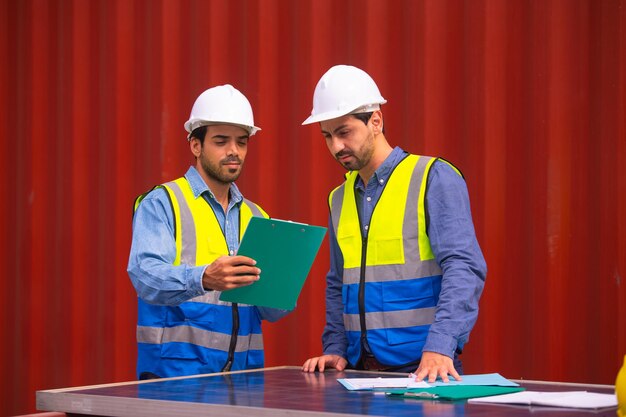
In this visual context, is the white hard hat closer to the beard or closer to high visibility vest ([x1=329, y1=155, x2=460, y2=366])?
high visibility vest ([x1=329, y1=155, x2=460, y2=366])

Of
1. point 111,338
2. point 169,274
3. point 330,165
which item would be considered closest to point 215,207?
point 169,274

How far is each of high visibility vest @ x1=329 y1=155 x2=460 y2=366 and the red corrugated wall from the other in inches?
53.0

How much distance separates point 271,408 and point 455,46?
286 cm

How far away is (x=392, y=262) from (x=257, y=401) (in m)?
0.93

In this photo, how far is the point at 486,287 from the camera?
453cm

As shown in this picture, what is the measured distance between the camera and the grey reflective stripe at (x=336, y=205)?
347 centimetres

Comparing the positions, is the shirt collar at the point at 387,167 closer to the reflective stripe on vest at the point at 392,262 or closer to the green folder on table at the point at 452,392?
the reflective stripe on vest at the point at 392,262

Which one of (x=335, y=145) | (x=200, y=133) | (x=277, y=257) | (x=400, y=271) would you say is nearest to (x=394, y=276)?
(x=400, y=271)

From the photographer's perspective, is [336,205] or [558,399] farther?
[336,205]

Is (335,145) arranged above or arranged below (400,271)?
above

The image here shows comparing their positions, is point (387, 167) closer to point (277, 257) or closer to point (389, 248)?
point (389, 248)

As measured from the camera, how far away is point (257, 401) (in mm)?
2424

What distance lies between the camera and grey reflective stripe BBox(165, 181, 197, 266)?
3.45m

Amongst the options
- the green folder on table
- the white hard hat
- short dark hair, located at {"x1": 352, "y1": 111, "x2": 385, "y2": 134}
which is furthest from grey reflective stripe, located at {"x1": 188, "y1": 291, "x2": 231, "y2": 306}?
the green folder on table
